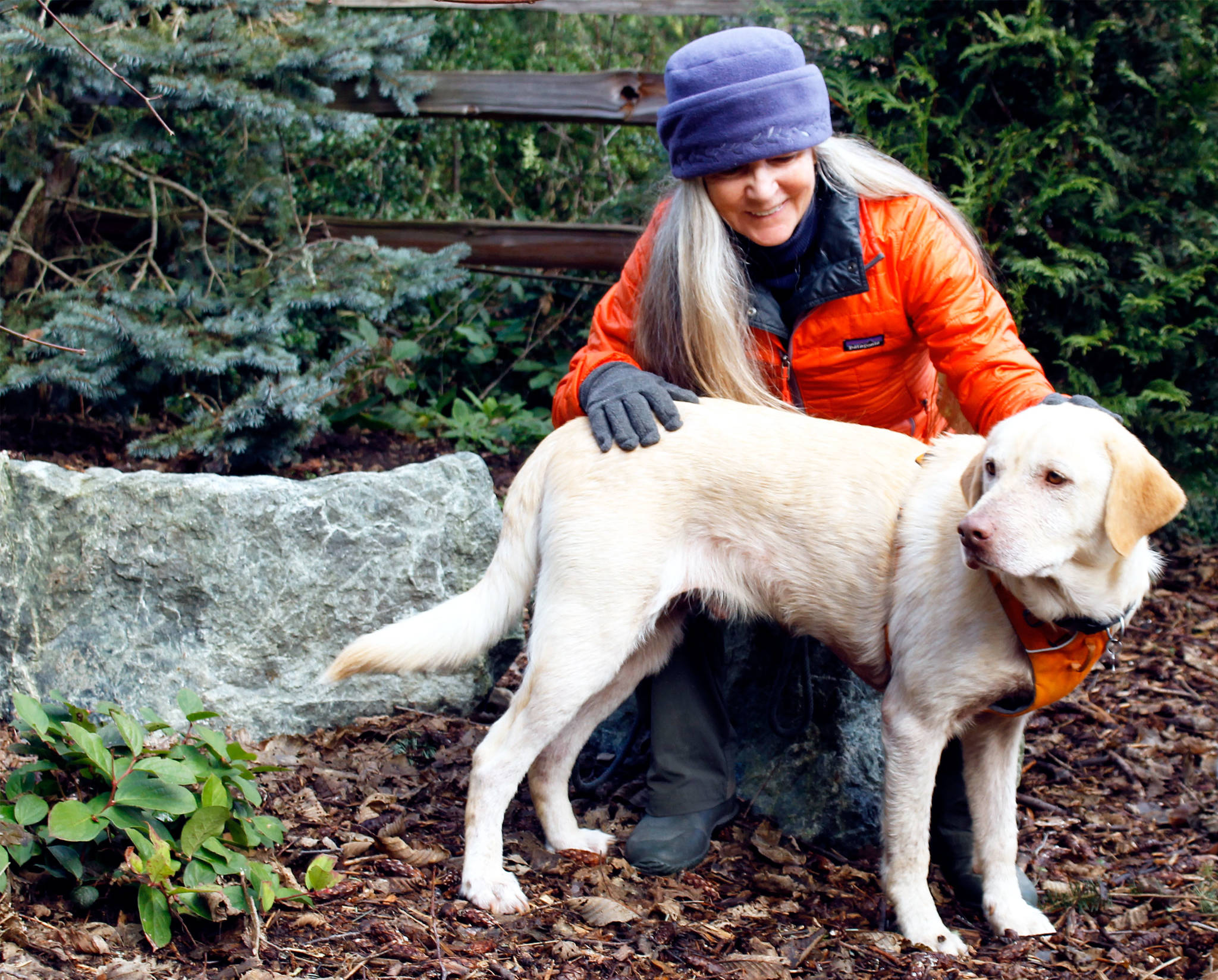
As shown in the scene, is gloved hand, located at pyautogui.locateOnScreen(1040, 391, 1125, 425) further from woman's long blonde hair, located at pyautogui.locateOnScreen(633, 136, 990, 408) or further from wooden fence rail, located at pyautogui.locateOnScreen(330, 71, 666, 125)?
wooden fence rail, located at pyautogui.locateOnScreen(330, 71, 666, 125)

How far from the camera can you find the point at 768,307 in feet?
9.95

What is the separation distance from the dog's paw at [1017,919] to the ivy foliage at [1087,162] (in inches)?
97.5

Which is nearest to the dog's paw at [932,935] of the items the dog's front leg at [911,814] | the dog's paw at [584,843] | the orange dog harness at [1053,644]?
the dog's front leg at [911,814]

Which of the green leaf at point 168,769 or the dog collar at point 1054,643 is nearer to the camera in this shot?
the green leaf at point 168,769

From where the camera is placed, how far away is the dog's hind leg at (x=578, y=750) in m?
2.87

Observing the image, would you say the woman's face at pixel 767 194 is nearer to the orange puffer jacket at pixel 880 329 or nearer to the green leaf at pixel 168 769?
the orange puffer jacket at pixel 880 329

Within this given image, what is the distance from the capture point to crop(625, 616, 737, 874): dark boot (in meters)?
2.91

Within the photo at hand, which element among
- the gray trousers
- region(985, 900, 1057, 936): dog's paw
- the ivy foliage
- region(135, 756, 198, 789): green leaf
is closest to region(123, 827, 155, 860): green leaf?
region(135, 756, 198, 789): green leaf

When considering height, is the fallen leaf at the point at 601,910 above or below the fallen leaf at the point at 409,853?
below

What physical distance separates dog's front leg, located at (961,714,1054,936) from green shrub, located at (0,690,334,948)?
5.24ft

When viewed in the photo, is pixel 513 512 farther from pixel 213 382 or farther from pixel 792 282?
pixel 213 382

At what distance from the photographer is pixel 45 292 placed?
4395mm

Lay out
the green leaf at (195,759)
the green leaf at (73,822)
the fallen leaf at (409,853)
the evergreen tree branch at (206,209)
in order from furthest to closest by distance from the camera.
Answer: the evergreen tree branch at (206,209), the fallen leaf at (409,853), the green leaf at (195,759), the green leaf at (73,822)

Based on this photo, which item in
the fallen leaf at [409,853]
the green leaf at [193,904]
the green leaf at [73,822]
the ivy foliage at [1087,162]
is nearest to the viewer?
the green leaf at [73,822]
